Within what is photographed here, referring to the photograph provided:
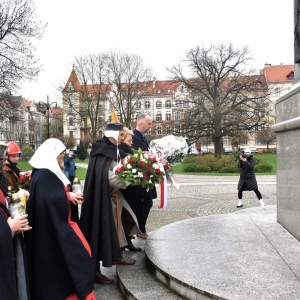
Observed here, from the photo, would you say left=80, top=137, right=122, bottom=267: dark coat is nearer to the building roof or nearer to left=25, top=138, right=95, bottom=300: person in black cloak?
left=25, top=138, right=95, bottom=300: person in black cloak

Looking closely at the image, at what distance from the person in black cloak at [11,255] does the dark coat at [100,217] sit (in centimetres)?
136

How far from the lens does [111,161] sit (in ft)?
15.0

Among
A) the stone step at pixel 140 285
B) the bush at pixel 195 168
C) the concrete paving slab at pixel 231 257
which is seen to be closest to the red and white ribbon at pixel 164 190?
the concrete paving slab at pixel 231 257

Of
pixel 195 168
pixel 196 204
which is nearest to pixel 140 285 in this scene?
pixel 196 204

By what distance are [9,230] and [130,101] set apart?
4512 centimetres

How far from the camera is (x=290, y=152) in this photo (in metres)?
5.55

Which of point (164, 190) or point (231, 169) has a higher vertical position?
point (164, 190)

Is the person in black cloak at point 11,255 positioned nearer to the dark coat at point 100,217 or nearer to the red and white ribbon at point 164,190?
the dark coat at point 100,217

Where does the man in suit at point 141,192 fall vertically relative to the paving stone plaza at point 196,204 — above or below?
above

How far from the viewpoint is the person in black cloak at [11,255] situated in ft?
8.72

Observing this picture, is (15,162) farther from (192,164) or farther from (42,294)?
(192,164)

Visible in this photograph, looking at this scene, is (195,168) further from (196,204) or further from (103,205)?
(103,205)

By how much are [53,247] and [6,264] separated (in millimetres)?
768

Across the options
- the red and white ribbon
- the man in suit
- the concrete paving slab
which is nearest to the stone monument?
the concrete paving slab
